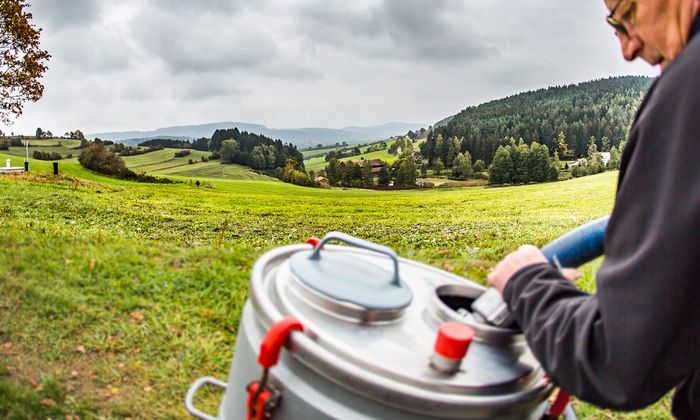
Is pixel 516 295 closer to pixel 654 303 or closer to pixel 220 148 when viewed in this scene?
pixel 654 303

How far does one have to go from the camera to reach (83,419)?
60.6 inches

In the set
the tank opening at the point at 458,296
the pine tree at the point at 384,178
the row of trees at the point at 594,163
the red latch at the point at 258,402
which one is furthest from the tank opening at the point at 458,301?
the row of trees at the point at 594,163

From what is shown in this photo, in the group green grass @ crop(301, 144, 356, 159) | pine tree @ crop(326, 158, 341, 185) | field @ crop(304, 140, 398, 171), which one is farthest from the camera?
green grass @ crop(301, 144, 356, 159)

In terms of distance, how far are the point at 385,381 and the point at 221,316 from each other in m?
1.47

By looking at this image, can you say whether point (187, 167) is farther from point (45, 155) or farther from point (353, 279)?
point (353, 279)

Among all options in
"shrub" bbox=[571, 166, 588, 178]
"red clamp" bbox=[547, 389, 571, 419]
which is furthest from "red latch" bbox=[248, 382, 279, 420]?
"shrub" bbox=[571, 166, 588, 178]

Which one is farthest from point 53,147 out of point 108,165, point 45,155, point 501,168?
point 501,168

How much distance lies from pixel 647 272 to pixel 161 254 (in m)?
2.10

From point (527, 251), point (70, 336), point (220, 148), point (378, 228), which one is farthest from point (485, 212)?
point (527, 251)

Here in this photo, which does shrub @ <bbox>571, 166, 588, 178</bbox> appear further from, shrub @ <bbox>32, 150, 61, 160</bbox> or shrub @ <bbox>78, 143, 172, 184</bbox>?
shrub @ <bbox>32, 150, 61, 160</bbox>

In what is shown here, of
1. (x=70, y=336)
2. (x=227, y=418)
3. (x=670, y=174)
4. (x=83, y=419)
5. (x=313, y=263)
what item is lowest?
(x=83, y=419)

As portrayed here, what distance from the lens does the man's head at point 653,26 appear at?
1.65 feet

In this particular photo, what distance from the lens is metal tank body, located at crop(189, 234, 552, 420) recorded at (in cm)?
61

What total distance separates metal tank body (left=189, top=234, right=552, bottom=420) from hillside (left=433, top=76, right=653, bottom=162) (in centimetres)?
309
